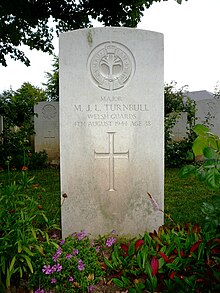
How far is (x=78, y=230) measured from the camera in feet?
11.8

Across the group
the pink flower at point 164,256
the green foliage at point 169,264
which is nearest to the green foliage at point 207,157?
the green foliage at point 169,264

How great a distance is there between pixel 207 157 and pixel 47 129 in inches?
319

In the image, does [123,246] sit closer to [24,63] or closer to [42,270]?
[42,270]

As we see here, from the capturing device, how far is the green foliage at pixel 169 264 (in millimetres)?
2461

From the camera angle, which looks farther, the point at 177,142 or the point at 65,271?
the point at 177,142

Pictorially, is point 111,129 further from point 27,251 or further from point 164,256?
point 27,251

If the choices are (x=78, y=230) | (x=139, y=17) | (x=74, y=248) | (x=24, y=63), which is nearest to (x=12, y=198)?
(x=74, y=248)

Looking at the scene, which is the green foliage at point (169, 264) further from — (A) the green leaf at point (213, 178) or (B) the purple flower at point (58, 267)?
(A) the green leaf at point (213, 178)

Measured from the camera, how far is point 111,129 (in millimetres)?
3527

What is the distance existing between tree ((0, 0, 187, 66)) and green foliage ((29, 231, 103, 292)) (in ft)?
24.1

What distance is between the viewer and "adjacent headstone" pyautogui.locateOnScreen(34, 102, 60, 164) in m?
9.69

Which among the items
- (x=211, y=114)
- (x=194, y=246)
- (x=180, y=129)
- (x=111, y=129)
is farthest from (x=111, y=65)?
(x=211, y=114)

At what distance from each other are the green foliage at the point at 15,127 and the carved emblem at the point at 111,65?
534 centimetres

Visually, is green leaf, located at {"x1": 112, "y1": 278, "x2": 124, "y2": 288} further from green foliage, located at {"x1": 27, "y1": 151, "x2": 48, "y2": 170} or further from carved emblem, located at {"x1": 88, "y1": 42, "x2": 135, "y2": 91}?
green foliage, located at {"x1": 27, "y1": 151, "x2": 48, "y2": 170}
